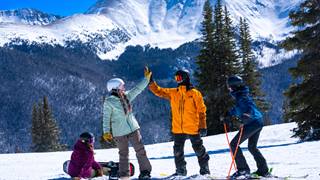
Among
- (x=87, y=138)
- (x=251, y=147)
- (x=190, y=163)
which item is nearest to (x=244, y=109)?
(x=251, y=147)

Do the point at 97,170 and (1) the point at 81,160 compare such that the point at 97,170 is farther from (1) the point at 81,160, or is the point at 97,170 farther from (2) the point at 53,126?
(2) the point at 53,126

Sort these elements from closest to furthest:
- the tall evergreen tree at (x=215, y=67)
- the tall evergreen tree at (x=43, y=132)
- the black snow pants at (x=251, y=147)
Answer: the black snow pants at (x=251, y=147) → the tall evergreen tree at (x=215, y=67) → the tall evergreen tree at (x=43, y=132)

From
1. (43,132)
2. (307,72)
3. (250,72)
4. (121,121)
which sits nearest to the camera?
(121,121)

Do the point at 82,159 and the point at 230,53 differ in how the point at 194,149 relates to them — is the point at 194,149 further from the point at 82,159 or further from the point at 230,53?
the point at 230,53

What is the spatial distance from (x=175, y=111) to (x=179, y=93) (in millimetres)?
397

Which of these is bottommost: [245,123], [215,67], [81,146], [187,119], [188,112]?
[81,146]

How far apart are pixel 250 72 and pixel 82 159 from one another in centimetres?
3602

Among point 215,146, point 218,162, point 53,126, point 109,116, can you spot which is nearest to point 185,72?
point 109,116

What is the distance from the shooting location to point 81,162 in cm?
1148

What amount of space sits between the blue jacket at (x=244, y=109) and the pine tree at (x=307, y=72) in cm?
1108

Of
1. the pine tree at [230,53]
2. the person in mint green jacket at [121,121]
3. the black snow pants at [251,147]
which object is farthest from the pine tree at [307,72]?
the pine tree at [230,53]

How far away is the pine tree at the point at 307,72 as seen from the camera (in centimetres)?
2159

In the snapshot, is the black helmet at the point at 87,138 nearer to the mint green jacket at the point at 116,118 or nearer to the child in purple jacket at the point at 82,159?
the child in purple jacket at the point at 82,159

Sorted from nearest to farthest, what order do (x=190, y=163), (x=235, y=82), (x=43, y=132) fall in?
(x=235, y=82), (x=190, y=163), (x=43, y=132)
